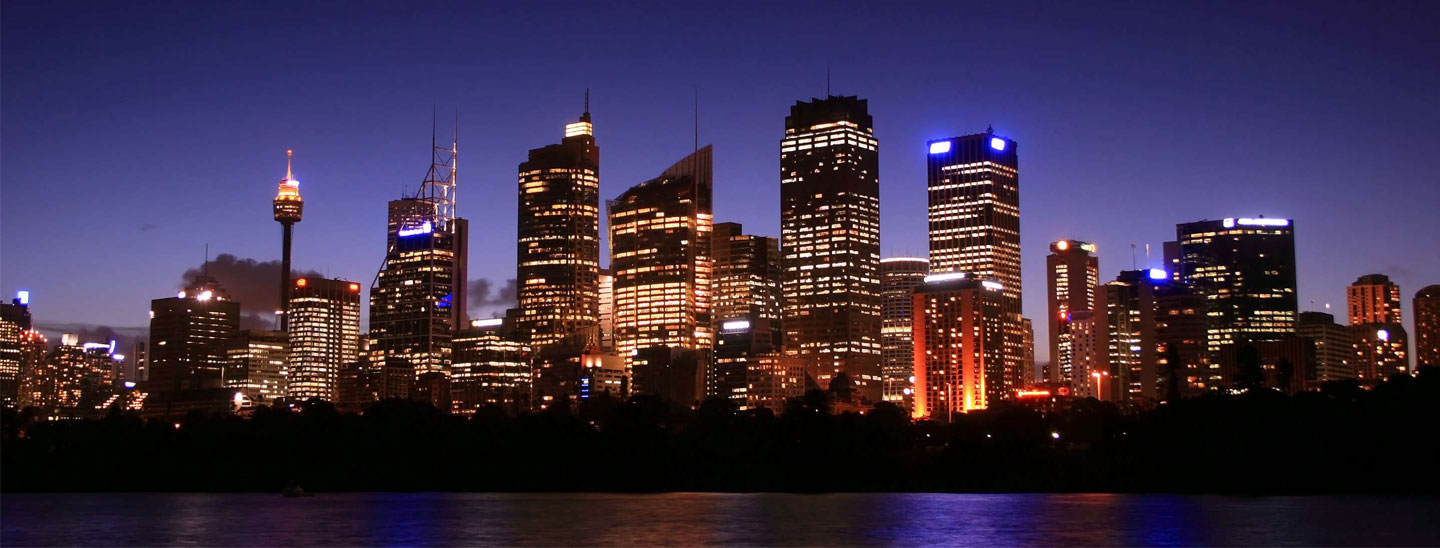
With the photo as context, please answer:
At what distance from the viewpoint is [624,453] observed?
486 feet

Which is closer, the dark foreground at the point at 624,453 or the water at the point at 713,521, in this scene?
the water at the point at 713,521

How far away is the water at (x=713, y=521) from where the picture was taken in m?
77.2

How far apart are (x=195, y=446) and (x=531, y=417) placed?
107ft

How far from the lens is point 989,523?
91.4 m

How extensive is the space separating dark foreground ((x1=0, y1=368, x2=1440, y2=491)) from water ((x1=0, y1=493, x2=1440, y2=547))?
17.7 m

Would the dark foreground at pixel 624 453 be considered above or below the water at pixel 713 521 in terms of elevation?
above

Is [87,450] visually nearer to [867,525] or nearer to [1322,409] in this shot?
[867,525]

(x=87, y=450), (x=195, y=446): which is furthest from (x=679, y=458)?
(x=87, y=450)

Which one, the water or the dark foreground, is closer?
the water

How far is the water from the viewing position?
77188 mm

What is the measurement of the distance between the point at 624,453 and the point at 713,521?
5694 cm

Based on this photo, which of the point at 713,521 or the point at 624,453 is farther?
the point at 624,453

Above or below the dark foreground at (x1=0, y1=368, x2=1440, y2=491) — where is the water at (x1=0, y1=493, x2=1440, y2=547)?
below

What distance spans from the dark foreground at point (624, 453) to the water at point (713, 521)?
1768cm
